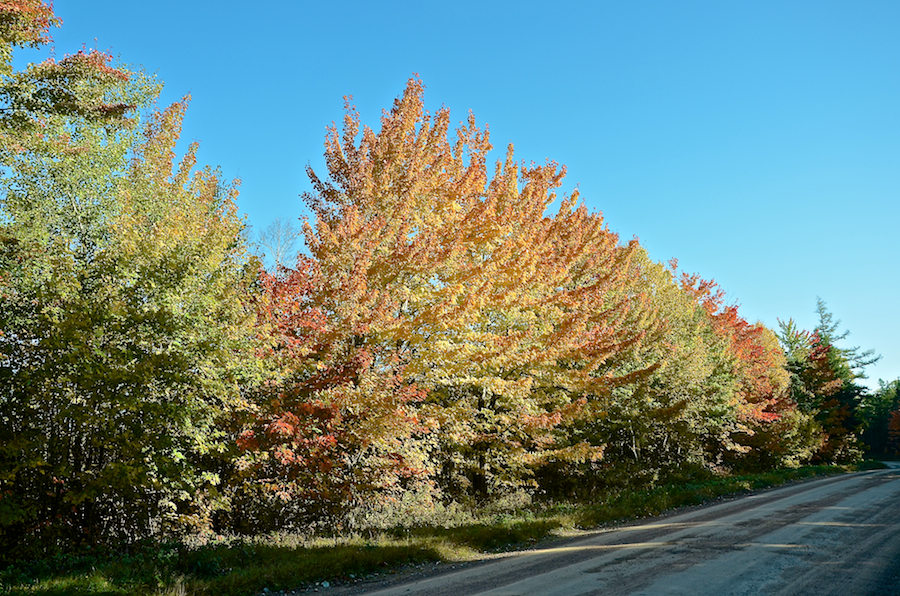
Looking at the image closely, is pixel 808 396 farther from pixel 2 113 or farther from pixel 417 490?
pixel 2 113

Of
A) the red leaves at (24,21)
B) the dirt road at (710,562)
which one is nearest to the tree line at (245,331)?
the red leaves at (24,21)

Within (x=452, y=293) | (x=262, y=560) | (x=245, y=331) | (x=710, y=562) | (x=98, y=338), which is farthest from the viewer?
(x=452, y=293)

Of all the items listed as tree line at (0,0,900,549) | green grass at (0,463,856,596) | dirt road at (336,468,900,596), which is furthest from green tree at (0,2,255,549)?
dirt road at (336,468,900,596)

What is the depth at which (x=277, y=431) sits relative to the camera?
11484mm

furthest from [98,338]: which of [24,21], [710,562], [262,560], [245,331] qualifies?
[710,562]

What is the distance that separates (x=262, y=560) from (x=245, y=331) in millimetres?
4962

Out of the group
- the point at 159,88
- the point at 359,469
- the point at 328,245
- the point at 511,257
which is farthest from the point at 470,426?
the point at 159,88

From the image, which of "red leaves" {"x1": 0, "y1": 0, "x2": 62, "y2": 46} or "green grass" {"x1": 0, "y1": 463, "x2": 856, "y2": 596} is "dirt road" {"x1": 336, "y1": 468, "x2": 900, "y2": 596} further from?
"red leaves" {"x1": 0, "y1": 0, "x2": 62, "y2": 46}

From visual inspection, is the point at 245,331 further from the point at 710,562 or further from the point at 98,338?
the point at 710,562

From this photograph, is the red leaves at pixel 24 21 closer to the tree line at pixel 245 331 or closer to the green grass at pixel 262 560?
the tree line at pixel 245 331

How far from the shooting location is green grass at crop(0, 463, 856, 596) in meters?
7.59

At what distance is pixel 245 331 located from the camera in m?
11.7

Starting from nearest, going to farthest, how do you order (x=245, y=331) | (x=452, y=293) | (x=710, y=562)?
(x=710, y=562) → (x=245, y=331) → (x=452, y=293)

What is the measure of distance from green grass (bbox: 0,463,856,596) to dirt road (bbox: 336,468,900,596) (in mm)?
1216
